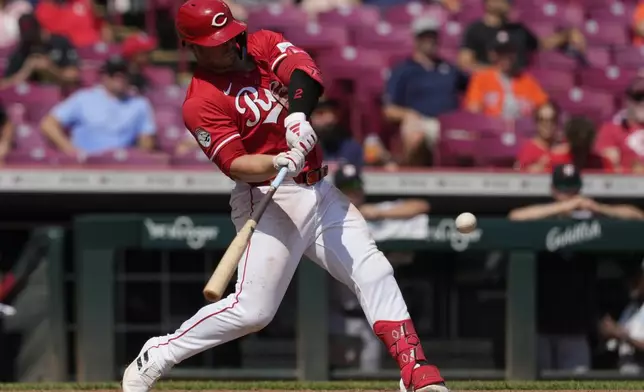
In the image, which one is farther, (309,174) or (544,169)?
(544,169)

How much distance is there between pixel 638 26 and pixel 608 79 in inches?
38.0

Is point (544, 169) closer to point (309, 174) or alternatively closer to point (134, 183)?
point (134, 183)

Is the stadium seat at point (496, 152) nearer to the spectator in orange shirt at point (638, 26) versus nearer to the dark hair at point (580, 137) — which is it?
the dark hair at point (580, 137)

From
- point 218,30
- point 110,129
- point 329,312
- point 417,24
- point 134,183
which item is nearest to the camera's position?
point 218,30

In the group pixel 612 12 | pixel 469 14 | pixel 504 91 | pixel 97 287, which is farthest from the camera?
pixel 612 12

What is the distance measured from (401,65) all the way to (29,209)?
2702 millimetres

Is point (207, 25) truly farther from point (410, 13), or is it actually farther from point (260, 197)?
point (410, 13)

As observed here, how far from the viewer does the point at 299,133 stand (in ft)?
14.0

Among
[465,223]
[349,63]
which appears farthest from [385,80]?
[465,223]

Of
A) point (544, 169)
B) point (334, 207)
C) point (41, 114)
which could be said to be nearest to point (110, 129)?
point (41, 114)

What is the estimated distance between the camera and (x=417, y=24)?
9156 mm

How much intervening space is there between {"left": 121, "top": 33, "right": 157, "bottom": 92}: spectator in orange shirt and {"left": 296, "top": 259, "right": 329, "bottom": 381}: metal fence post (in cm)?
249

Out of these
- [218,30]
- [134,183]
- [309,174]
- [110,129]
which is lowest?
[309,174]

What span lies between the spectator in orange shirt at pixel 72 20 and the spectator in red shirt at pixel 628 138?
3.82 metres
